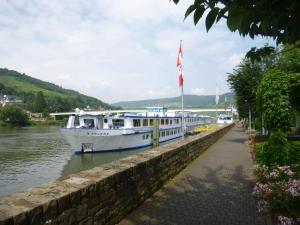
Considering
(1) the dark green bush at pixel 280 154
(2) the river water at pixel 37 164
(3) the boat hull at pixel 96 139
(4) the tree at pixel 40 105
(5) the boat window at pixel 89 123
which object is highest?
(4) the tree at pixel 40 105

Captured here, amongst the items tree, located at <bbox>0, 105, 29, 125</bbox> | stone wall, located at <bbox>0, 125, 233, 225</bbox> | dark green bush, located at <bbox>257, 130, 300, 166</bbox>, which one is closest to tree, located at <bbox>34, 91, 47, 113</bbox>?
tree, located at <bbox>0, 105, 29, 125</bbox>

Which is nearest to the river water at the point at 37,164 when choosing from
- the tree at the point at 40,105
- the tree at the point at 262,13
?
the tree at the point at 262,13

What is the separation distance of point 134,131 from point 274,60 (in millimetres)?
15077

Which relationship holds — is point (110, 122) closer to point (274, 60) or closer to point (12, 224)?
point (274, 60)

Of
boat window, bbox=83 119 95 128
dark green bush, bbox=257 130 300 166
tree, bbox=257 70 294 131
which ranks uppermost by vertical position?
tree, bbox=257 70 294 131

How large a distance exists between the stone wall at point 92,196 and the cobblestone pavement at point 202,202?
0.29m

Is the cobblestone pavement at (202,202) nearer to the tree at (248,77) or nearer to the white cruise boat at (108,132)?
the tree at (248,77)

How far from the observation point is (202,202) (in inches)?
283

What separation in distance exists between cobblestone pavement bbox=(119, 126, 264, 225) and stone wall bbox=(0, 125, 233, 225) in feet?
0.95

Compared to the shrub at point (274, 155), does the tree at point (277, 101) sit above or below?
above

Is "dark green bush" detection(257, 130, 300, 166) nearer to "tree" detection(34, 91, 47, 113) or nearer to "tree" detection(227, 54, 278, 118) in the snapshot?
"tree" detection(227, 54, 278, 118)

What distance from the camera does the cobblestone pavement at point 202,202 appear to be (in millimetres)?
6051

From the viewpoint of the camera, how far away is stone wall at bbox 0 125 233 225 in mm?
3852

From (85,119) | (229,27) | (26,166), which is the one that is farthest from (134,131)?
(229,27)
